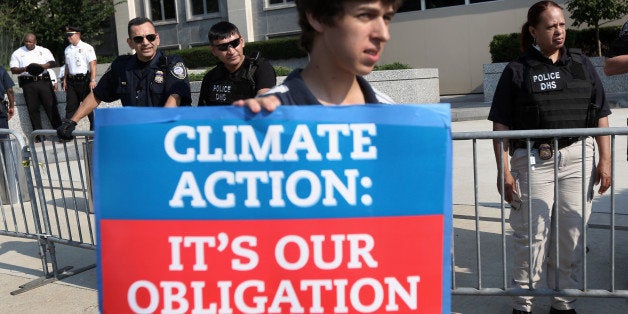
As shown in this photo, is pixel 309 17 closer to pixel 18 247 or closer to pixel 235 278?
pixel 235 278

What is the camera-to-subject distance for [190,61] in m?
27.3

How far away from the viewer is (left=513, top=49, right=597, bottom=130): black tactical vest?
403 centimetres

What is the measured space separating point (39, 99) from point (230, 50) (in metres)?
9.68

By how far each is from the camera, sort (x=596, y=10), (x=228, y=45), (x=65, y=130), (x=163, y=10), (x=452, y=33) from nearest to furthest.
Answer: (x=65, y=130) < (x=228, y=45) < (x=596, y=10) < (x=452, y=33) < (x=163, y=10)

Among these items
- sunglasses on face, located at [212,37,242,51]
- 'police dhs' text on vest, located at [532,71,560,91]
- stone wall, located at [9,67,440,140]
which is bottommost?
stone wall, located at [9,67,440,140]

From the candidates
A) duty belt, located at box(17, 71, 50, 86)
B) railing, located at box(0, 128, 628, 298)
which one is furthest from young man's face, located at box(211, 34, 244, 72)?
duty belt, located at box(17, 71, 50, 86)

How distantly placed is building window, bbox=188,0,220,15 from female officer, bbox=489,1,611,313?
2650 centimetres

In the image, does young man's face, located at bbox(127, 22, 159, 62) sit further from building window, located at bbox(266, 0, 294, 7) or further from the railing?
building window, located at bbox(266, 0, 294, 7)

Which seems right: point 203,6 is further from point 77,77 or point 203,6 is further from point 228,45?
point 228,45

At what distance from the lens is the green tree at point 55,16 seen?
25062 millimetres

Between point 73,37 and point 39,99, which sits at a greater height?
point 73,37

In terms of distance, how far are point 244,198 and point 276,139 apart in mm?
191

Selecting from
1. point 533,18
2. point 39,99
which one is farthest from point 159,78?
point 39,99

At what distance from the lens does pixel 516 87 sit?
4105 mm
